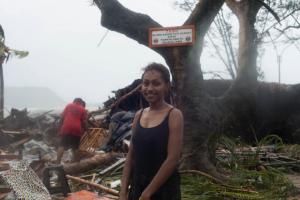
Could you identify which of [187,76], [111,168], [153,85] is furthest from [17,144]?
[153,85]

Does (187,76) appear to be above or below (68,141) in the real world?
above

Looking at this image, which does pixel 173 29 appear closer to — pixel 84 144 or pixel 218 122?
pixel 218 122

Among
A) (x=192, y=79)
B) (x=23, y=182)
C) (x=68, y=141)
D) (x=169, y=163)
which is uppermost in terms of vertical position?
(x=192, y=79)

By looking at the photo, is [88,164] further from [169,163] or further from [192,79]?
[169,163]

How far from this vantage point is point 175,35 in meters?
6.90

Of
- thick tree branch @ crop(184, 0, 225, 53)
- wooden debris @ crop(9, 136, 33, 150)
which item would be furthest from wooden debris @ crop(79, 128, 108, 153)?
thick tree branch @ crop(184, 0, 225, 53)

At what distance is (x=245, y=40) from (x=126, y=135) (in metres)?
3.87

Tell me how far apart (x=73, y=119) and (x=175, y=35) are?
4.22 m

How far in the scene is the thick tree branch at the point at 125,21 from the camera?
7035 mm

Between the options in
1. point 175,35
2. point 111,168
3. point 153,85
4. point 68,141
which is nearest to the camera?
point 153,85

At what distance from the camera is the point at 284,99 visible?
1318 centimetres

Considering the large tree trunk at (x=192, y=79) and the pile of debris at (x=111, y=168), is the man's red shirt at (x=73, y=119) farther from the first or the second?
the large tree trunk at (x=192, y=79)

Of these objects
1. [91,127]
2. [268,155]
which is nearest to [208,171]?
[268,155]

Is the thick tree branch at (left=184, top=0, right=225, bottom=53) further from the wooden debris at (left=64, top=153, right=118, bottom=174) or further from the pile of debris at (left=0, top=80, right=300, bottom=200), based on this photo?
the wooden debris at (left=64, top=153, right=118, bottom=174)
